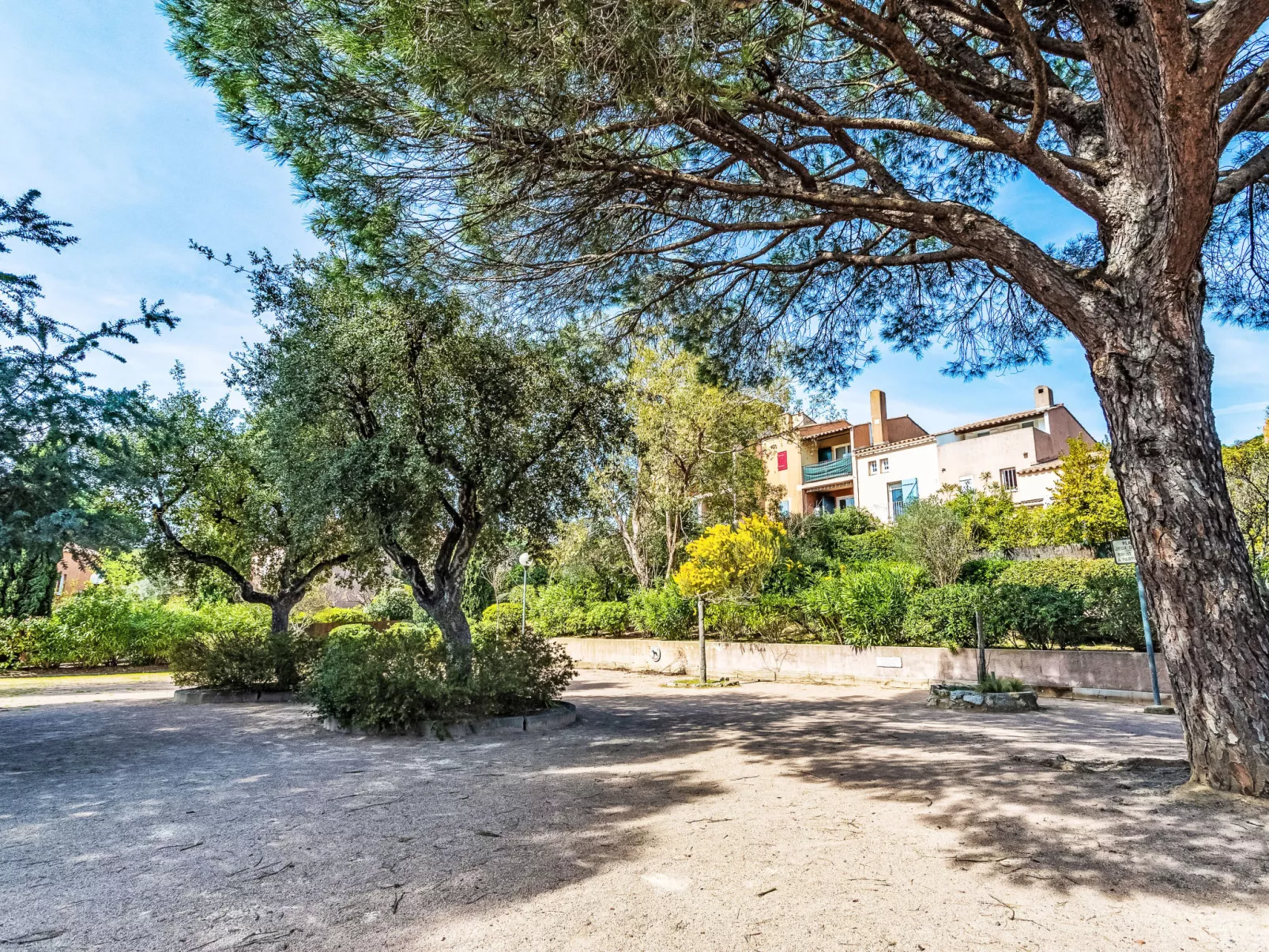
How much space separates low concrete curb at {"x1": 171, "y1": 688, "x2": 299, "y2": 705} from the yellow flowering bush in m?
8.68

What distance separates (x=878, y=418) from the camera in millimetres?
36906

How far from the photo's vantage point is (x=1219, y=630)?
4.46 metres

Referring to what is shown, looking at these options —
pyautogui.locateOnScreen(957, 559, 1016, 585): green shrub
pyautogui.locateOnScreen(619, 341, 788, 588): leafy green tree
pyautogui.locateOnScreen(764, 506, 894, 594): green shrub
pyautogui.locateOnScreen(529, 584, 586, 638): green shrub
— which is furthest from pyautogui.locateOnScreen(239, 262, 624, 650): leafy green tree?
pyautogui.locateOnScreen(529, 584, 586, 638): green shrub

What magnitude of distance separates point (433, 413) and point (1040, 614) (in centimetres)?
1030

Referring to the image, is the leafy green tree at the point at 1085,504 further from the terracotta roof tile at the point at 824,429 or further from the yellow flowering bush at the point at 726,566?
the terracotta roof tile at the point at 824,429

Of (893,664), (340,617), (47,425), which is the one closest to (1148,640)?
(893,664)

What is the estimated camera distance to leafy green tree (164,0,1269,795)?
14.7 feet

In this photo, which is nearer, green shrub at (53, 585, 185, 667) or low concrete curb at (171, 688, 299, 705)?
low concrete curb at (171, 688, 299, 705)

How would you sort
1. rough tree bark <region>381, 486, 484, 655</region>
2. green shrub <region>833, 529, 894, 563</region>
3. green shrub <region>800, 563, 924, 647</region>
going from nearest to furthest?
rough tree bark <region>381, 486, 484, 655</region> → green shrub <region>800, 563, 924, 647</region> → green shrub <region>833, 529, 894, 563</region>

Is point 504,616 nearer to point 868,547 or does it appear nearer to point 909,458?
point 868,547

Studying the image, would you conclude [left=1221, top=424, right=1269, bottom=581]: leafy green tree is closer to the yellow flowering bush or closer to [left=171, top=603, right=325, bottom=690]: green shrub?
the yellow flowering bush

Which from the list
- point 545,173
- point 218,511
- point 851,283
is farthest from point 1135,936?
point 218,511

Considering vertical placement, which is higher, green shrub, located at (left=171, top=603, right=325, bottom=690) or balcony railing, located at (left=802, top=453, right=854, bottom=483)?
balcony railing, located at (left=802, top=453, right=854, bottom=483)

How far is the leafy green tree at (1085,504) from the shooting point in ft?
68.4
